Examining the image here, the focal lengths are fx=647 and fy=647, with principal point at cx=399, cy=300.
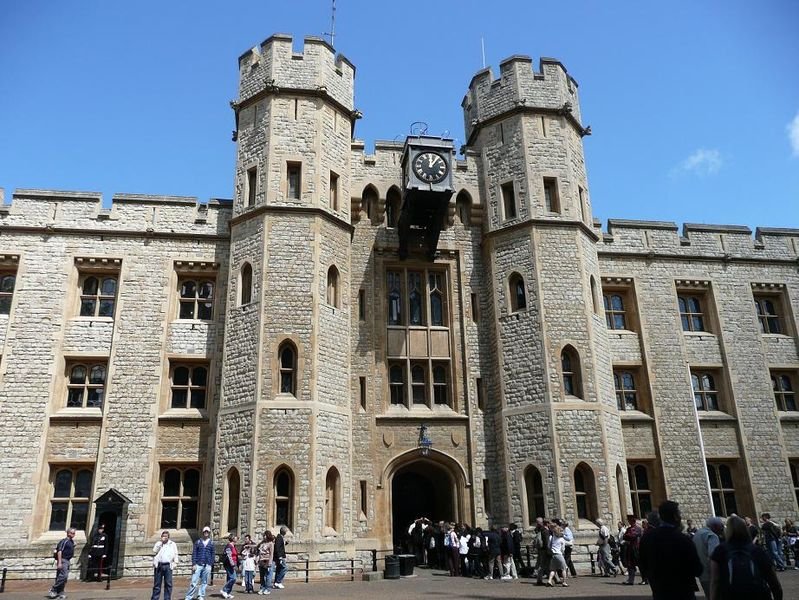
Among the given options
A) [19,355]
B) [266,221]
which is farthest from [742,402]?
[19,355]

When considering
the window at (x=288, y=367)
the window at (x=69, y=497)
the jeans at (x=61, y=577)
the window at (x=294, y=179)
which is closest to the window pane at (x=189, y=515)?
the window at (x=69, y=497)

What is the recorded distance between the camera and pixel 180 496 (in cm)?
1731

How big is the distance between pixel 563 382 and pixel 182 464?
10.6 metres

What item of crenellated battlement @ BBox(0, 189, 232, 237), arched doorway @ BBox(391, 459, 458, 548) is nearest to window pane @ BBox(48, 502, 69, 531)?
crenellated battlement @ BBox(0, 189, 232, 237)

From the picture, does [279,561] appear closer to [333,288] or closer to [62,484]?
[62,484]

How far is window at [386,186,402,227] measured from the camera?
20625 millimetres

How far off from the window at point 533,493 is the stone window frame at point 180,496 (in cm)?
865

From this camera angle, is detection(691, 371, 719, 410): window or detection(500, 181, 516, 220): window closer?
detection(500, 181, 516, 220): window

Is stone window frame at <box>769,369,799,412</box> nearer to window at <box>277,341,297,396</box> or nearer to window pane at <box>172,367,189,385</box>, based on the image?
window at <box>277,341,297,396</box>

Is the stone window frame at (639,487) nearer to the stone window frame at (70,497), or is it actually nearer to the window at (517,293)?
the window at (517,293)

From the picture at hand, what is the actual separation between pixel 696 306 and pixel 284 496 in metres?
15.4

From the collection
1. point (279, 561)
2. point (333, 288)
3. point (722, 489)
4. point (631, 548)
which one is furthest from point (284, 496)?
point (722, 489)

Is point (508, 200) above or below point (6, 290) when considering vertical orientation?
above

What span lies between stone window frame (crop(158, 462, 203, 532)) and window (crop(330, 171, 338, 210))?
8299mm
